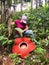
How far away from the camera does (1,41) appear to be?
25.4 ft

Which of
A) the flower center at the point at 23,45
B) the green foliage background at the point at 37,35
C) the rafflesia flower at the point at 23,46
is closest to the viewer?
the green foliage background at the point at 37,35

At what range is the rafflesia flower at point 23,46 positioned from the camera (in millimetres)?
7164

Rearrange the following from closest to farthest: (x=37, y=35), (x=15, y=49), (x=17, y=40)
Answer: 1. (x=15, y=49)
2. (x=17, y=40)
3. (x=37, y=35)

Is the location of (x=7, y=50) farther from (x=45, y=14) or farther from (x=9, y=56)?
(x=45, y=14)

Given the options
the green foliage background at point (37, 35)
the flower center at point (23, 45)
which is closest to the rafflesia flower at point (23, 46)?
the flower center at point (23, 45)

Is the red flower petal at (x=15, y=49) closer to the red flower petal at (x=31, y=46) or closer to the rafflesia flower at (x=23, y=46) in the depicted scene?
the rafflesia flower at (x=23, y=46)

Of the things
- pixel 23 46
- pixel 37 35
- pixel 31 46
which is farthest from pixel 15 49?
pixel 37 35

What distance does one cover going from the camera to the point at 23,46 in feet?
24.4

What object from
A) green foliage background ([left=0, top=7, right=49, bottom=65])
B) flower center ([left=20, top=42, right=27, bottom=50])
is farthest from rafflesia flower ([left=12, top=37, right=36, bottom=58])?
green foliage background ([left=0, top=7, right=49, bottom=65])

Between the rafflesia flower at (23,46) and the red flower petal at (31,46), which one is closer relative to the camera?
the rafflesia flower at (23,46)

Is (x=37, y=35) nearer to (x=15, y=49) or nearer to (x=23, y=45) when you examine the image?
(x=23, y=45)

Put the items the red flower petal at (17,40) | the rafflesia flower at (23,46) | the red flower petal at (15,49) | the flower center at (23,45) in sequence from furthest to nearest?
the red flower petal at (17,40) < the flower center at (23,45) < the red flower petal at (15,49) < the rafflesia flower at (23,46)

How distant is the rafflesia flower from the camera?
7164 millimetres

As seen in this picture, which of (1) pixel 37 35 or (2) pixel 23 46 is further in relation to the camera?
(1) pixel 37 35
